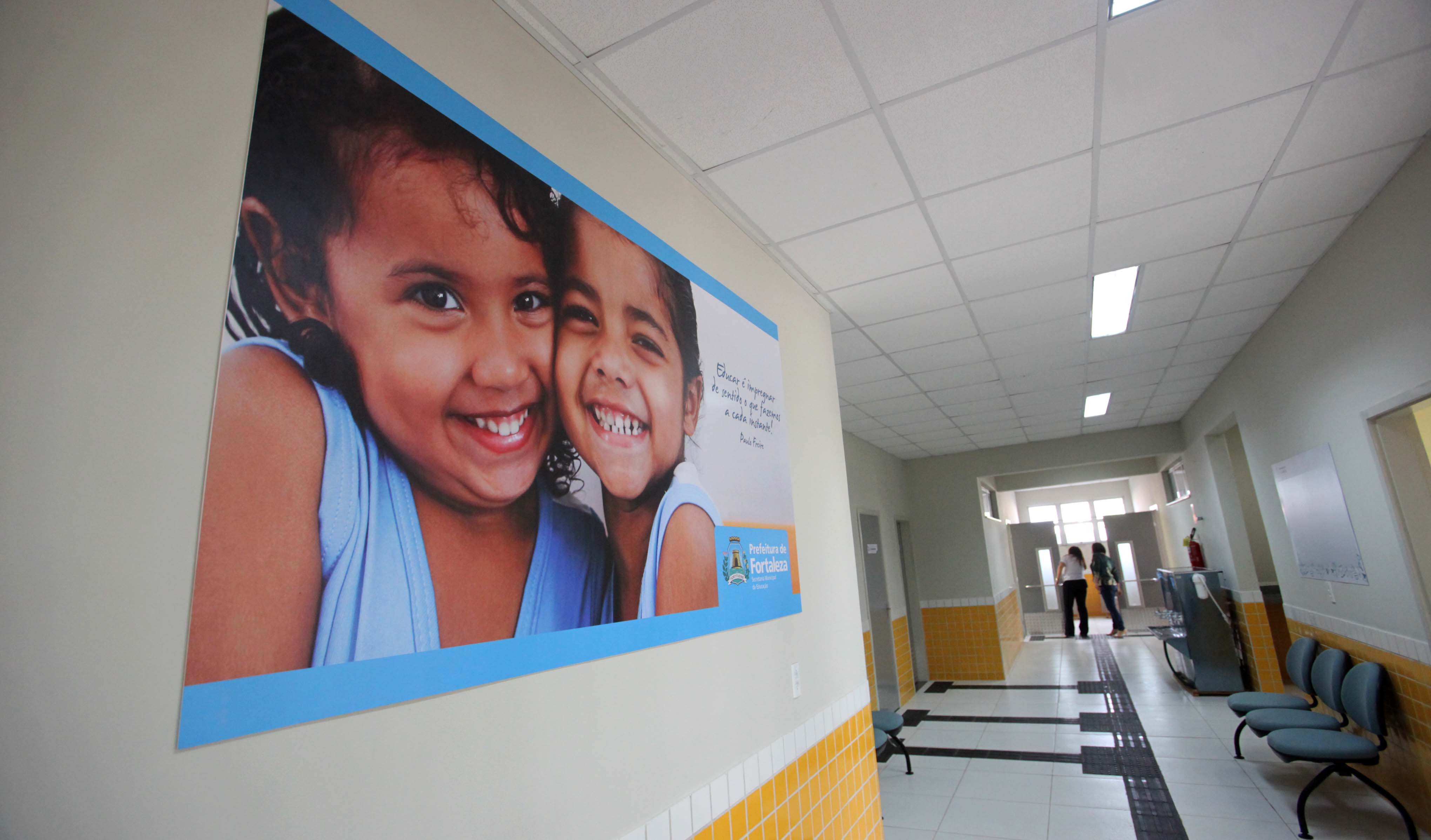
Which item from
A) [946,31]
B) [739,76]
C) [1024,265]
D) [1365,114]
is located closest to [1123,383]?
[1024,265]

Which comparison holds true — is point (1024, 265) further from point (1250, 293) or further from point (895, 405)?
point (895, 405)

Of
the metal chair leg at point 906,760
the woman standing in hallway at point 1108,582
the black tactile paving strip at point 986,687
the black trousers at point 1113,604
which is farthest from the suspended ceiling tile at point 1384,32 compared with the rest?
the black trousers at point 1113,604

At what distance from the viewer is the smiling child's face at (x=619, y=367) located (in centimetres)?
166

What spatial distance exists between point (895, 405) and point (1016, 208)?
3204 millimetres

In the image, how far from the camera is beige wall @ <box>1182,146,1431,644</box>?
2.72m

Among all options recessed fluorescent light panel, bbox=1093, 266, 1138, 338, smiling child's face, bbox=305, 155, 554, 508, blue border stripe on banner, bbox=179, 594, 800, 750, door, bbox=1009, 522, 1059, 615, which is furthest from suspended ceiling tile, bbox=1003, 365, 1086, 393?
door, bbox=1009, 522, 1059, 615

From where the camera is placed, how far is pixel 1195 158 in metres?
2.50

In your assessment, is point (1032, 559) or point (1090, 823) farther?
point (1032, 559)

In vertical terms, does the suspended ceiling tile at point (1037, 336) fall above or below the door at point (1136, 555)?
above

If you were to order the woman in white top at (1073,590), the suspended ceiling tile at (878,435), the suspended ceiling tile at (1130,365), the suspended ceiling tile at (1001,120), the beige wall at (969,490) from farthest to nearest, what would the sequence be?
the woman in white top at (1073,590) < the beige wall at (969,490) < the suspended ceiling tile at (878,435) < the suspended ceiling tile at (1130,365) < the suspended ceiling tile at (1001,120)

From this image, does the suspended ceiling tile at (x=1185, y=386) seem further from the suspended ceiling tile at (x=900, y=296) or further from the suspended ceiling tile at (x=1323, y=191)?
the suspended ceiling tile at (x=900, y=296)

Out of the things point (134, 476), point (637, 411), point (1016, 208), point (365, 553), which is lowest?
point (365, 553)

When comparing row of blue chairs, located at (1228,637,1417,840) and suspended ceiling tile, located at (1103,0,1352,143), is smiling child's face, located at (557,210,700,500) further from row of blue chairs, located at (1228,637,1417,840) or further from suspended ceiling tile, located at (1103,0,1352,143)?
row of blue chairs, located at (1228,637,1417,840)

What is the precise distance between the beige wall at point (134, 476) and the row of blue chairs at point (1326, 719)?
14.0 feet
